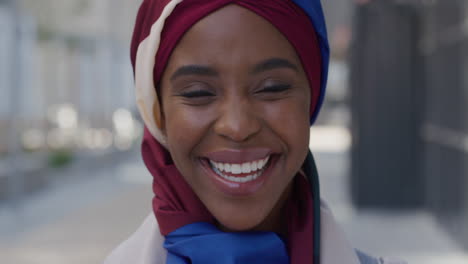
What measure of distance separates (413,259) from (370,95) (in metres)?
3.01

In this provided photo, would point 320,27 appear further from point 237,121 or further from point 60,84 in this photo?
point 60,84

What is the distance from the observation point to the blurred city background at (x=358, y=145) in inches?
261

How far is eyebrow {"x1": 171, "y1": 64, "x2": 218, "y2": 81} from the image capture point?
1057mm

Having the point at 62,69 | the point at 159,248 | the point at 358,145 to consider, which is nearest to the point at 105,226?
the point at 358,145

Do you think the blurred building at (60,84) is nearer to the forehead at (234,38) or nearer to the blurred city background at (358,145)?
the blurred city background at (358,145)

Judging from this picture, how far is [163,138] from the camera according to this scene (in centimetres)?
118

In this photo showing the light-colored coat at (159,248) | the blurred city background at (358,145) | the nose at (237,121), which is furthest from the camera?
the blurred city background at (358,145)

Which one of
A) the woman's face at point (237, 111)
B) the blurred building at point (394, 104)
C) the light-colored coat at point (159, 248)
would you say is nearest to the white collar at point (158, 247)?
the light-colored coat at point (159, 248)

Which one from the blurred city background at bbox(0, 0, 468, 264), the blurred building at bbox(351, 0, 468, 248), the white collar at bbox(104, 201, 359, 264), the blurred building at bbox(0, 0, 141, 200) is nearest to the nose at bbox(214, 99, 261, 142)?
the white collar at bbox(104, 201, 359, 264)

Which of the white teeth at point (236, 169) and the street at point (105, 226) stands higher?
the white teeth at point (236, 169)

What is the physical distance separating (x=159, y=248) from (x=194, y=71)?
33cm

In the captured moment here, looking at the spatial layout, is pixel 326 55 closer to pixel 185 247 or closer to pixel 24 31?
pixel 185 247

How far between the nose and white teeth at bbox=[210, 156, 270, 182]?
0.17 ft

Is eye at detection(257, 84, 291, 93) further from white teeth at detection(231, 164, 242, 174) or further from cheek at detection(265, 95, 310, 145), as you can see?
white teeth at detection(231, 164, 242, 174)
